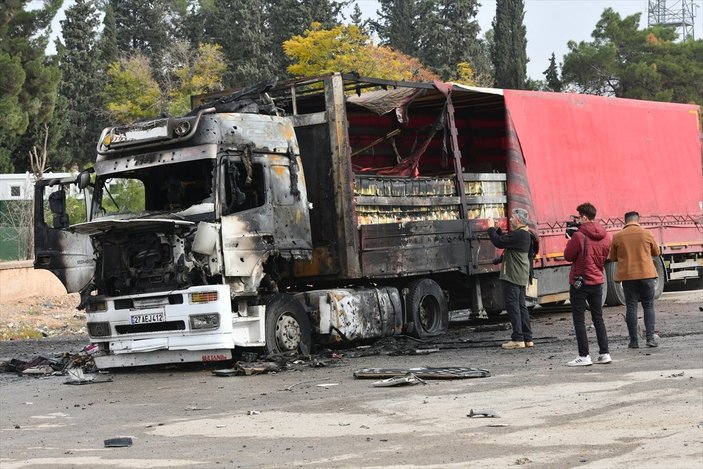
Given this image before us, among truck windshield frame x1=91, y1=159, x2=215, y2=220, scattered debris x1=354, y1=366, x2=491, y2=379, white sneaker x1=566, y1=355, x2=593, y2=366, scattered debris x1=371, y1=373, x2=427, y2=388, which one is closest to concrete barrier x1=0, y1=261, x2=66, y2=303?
truck windshield frame x1=91, y1=159, x2=215, y2=220

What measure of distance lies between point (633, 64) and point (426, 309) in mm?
59886

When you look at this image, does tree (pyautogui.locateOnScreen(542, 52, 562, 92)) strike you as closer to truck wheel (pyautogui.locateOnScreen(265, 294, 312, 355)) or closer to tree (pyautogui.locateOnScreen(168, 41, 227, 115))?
tree (pyautogui.locateOnScreen(168, 41, 227, 115))

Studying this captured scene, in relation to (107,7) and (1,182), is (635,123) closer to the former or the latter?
(1,182)

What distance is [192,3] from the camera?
331 ft

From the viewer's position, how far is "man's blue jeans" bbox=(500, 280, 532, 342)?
637 inches

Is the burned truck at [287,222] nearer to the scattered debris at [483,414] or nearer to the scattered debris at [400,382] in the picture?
the scattered debris at [400,382]

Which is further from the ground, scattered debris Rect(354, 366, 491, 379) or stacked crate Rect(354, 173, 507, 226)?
stacked crate Rect(354, 173, 507, 226)

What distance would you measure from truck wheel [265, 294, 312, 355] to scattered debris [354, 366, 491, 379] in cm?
209

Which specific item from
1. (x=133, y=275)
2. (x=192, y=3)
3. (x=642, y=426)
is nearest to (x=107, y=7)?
(x=192, y=3)

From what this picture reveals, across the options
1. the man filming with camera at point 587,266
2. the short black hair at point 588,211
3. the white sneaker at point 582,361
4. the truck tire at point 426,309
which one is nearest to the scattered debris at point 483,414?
the white sneaker at point 582,361

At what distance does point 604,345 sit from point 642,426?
4.46 metres

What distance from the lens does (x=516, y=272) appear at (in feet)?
53.1

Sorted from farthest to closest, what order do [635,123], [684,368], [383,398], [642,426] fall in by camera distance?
[635,123], [684,368], [383,398], [642,426]

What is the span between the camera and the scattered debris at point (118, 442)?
9.70 m
